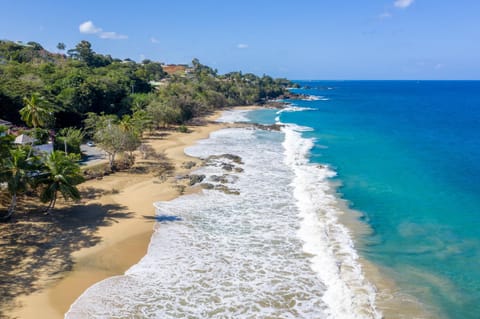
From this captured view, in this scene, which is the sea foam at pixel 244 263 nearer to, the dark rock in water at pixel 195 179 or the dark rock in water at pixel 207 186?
the dark rock in water at pixel 207 186

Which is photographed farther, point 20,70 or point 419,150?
point 20,70

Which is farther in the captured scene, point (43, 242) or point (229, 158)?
point (229, 158)

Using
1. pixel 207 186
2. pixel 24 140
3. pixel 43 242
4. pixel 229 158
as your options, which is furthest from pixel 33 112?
pixel 229 158

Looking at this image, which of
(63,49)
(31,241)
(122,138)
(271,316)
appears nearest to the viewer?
(271,316)

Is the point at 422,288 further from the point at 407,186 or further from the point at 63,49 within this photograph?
the point at 63,49

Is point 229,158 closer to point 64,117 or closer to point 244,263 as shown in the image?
point 244,263

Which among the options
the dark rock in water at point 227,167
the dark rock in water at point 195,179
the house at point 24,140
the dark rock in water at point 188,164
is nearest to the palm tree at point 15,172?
the house at point 24,140

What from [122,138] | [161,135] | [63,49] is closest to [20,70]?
[161,135]
